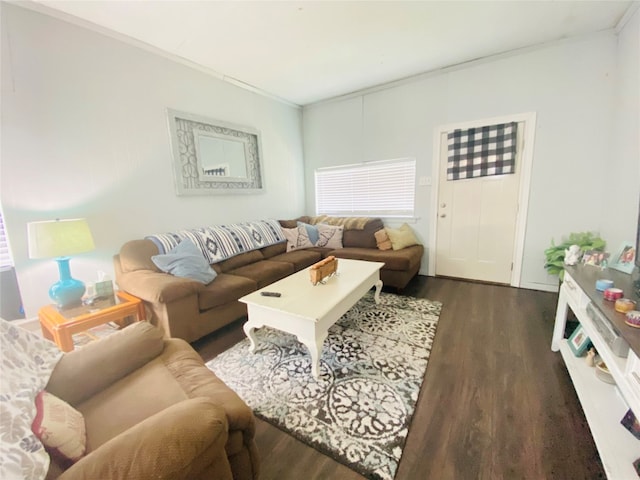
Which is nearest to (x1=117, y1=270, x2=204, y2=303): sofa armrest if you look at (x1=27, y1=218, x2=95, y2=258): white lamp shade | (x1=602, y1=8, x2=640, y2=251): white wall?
(x1=27, y1=218, x2=95, y2=258): white lamp shade

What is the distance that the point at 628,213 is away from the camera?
7.10 ft

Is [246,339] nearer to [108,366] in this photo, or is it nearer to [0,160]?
[108,366]

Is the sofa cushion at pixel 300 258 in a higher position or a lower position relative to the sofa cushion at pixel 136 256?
lower

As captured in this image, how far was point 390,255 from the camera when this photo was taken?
3156 millimetres

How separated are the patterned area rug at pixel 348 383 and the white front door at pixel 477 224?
1.33 metres

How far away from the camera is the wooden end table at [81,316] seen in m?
1.71

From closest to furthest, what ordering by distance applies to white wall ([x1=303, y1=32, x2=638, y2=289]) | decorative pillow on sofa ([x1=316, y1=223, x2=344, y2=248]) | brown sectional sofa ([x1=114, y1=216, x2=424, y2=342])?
brown sectional sofa ([x1=114, y1=216, x2=424, y2=342])
white wall ([x1=303, y1=32, x2=638, y2=289])
decorative pillow on sofa ([x1=316, y1=223, x2=344, y2=248])

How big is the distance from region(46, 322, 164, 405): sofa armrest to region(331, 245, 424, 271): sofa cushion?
2.38m

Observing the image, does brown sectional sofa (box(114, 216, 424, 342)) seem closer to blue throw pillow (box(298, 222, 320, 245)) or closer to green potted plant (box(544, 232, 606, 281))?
blue throw pillow (box(298, 222, 320, 245))

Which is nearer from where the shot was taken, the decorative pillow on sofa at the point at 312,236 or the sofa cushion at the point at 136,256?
the sofa cushion at the point at 136,256

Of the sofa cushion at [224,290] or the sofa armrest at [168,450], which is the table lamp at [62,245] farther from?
the sofa armrest at [168,450]

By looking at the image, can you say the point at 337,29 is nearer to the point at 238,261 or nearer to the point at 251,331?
the point at 238,261

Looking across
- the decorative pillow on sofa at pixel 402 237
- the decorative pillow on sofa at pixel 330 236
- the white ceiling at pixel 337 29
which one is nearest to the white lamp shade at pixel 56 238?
the white ceiling at pixel 337 29

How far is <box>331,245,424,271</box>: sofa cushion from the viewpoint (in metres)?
3.05
